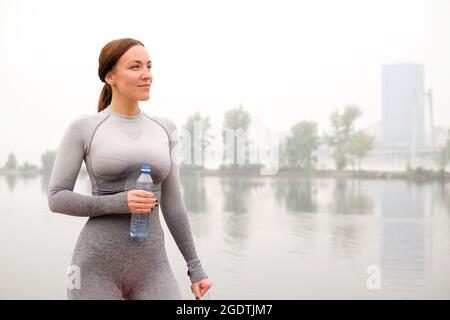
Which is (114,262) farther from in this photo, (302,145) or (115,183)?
(302,145)

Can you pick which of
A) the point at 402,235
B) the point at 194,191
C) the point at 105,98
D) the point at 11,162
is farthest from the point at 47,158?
the point at 402,235

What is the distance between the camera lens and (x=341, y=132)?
6.92 metres

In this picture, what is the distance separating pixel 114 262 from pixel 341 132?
629 centimetres

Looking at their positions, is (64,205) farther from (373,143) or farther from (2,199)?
(373,143)

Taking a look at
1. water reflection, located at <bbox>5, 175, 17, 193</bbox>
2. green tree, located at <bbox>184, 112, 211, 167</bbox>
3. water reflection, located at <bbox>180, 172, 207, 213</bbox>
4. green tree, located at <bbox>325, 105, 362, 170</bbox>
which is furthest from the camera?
green tree, located at <bbox>325, 105, 362, 170</bbox>

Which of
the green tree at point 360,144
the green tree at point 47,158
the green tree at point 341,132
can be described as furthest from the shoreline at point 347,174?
the green tree at point 47,158

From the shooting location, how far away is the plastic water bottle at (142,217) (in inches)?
34.4

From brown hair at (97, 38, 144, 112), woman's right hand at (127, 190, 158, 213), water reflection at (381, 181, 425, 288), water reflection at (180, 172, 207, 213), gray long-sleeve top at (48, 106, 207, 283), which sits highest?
brown hair at (97, 38, 144, 112)

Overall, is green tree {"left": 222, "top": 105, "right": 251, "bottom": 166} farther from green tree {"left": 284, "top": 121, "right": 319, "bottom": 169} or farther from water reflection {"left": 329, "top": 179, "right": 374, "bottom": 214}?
water reflection {"left": 329, "top": 179, "right": 374, "bottom": 214}

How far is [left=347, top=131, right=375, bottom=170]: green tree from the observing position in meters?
6.62

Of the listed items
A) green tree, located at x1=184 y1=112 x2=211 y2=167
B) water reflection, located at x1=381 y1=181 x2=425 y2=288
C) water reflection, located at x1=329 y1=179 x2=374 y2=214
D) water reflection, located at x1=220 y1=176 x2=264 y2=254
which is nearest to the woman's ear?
green tree, located at x1=184 y1=112 x2=211 y2=167
